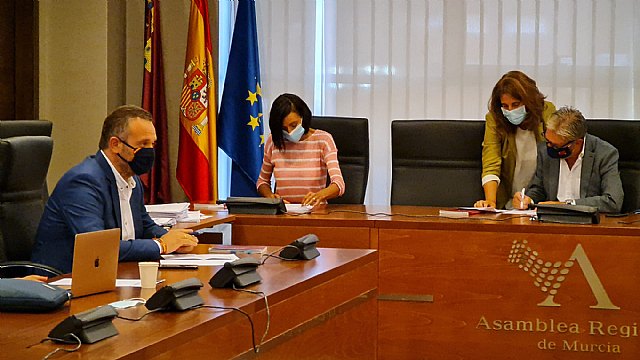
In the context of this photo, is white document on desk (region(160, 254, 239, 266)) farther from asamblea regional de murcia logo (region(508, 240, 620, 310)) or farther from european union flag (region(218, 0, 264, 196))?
european union flag (region(218, 0, 264, 196))

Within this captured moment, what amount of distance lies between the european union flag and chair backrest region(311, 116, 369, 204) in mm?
843

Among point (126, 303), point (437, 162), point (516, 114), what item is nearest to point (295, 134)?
point (437, 162)

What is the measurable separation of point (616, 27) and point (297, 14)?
193 cm

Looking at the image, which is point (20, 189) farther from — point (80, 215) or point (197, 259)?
point (197, 259)

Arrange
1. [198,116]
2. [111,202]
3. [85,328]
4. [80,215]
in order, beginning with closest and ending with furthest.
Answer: [85,328]
[80,215]
[111,202]
[198,116]

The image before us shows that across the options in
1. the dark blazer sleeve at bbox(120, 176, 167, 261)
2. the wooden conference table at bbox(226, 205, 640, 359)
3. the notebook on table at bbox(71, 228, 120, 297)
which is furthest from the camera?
the wooden conference table at bbox(226, 205, 640, 359)

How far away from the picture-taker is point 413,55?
541 centimetres

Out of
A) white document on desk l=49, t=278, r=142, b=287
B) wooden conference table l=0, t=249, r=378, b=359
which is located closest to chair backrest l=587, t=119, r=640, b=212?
wooden conference table l=0, t=249, r=378, b=359

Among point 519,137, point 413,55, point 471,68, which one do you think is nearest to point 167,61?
point 413,55

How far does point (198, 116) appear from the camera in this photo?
515cm

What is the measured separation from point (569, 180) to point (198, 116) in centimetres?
221

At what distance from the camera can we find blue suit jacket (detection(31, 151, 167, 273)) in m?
2.62

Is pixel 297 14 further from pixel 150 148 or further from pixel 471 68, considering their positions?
pixel 150 148

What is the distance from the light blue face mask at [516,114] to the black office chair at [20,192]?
214 cm
